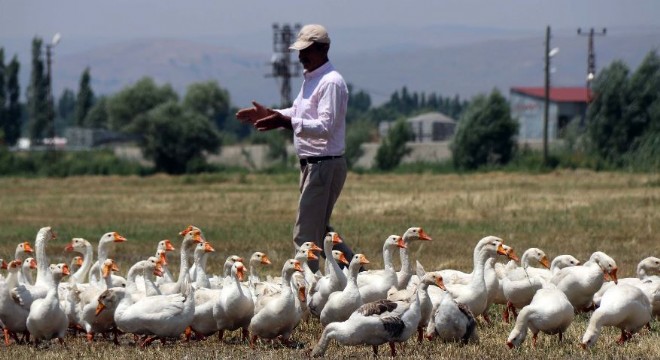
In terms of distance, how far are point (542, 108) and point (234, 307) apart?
326 feet

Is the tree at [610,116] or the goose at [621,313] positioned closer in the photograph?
the goose at [621,313]

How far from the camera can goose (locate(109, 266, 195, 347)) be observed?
12078 mm

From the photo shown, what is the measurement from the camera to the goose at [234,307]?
12.4m

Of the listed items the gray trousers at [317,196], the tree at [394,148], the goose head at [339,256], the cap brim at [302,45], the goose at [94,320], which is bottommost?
the tree at [394,148]

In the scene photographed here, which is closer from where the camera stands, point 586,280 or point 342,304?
point 342,304

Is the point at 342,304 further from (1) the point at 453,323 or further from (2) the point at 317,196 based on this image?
(2) the point at 317,196

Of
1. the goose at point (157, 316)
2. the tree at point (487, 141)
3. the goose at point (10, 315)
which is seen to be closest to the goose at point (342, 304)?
the goose at point (157, 316)

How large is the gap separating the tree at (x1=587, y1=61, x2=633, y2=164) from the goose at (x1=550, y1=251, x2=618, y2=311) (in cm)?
4924

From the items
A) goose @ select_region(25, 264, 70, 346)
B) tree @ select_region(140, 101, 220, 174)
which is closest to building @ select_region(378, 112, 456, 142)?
tree @ select_region(140, 101, 220, 174)

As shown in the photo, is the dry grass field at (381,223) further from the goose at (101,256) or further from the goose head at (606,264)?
the goose at (101,256)

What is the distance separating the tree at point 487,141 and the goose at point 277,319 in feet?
190

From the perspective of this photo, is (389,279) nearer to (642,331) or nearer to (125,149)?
(642,331)

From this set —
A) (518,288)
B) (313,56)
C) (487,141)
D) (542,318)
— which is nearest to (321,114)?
(313,56)

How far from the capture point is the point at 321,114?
1360 centimetres
